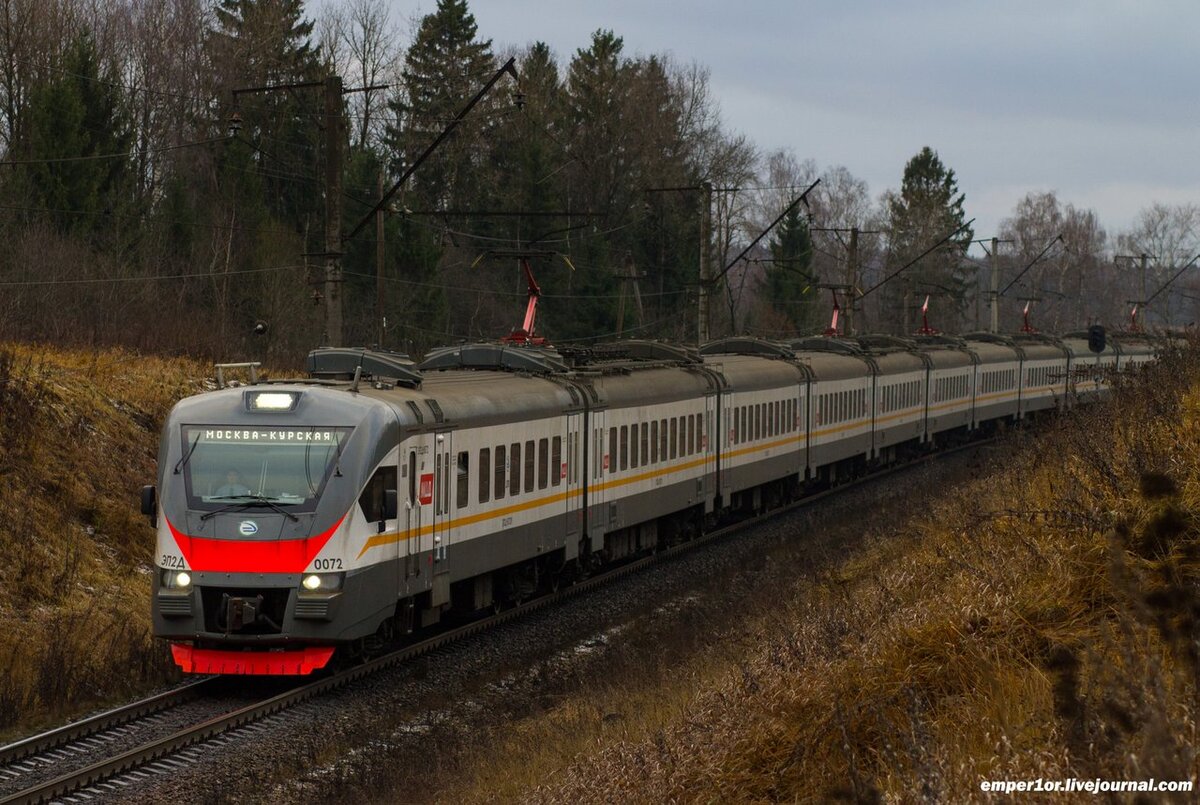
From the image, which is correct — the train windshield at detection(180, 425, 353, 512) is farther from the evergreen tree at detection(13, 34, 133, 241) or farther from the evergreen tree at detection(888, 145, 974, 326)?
the evergreen tree at detection(888, 145, 974, 326)

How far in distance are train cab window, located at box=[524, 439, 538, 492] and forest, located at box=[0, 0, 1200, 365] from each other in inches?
436

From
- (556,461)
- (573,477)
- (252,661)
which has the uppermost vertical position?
(556,461)

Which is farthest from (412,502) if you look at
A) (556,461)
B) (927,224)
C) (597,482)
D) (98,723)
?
(927,224)

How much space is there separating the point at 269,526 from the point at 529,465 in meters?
5.13

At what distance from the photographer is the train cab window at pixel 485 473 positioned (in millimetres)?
17062

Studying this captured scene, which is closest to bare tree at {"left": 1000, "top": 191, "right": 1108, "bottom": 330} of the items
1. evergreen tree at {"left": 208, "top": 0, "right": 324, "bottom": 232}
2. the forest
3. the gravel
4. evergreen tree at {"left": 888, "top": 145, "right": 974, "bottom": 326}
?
evergreen tree at {"left": 888, "top": 145, "right": 974, "bottom": 326}

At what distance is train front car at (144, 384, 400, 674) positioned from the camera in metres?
13.9

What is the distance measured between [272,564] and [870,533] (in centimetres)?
1177

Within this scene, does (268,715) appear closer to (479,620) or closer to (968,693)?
(479,620)

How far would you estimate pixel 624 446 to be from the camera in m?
22.0

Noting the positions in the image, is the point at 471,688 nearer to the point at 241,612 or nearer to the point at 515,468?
the point at 241,612

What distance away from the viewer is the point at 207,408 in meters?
14.8

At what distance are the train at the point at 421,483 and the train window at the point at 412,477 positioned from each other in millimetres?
28

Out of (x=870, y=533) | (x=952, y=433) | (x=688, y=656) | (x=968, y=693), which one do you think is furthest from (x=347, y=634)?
(x=952, y=433)
